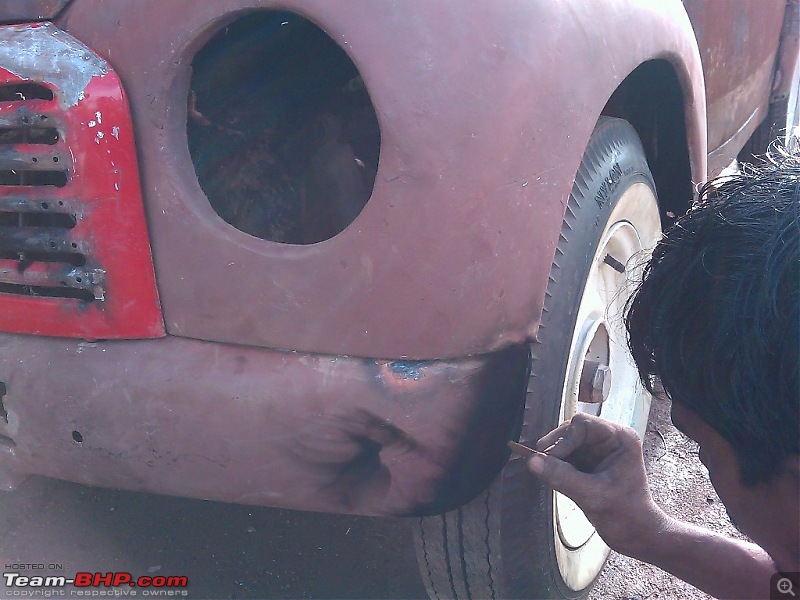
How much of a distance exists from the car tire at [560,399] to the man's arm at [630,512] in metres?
0.09

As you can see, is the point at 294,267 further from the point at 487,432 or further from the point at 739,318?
the point at 739,318

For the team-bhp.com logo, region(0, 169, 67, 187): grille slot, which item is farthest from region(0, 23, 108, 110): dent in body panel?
the team-bhp.com logo

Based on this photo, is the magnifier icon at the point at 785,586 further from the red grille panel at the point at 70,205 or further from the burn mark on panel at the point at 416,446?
the red grille panel at the point at 70,205

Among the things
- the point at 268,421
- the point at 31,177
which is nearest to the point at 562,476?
the point at 268,421

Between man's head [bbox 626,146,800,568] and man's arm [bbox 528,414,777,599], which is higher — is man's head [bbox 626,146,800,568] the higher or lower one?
the higher one

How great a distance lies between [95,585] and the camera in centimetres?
190

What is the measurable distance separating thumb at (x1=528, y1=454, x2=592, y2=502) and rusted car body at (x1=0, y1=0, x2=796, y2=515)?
123 millimetres

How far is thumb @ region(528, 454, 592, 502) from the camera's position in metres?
1.28

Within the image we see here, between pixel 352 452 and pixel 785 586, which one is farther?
pixel 352 452

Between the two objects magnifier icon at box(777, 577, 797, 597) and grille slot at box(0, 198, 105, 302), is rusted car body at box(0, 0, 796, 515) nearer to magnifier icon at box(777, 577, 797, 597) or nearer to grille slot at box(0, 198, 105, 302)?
grille slot at box(0, 198, 105, 302)

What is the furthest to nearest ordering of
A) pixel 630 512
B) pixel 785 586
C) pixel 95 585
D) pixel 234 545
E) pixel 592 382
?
1. pixel 234 545
2. pixel 95 585
3. pixel 592 382
4. pixel 630 512
5. pixel 785 586

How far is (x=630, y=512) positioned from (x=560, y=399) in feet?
0.81

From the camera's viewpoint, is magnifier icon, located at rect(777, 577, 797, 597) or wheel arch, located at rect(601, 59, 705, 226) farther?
wheel arch, located at rect(601, 59, 705, 226)

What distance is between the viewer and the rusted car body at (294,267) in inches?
48.1
